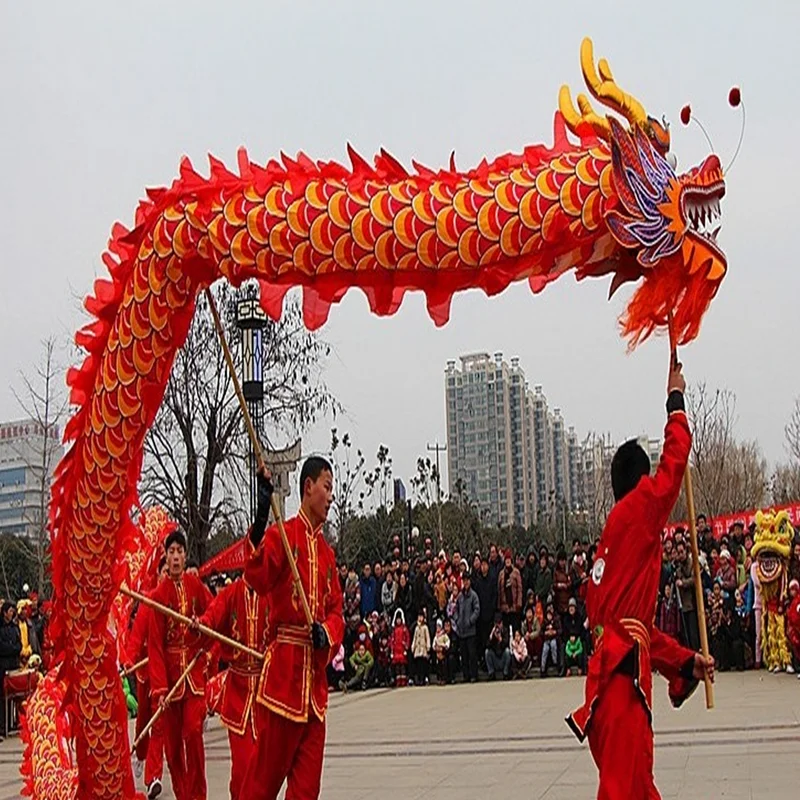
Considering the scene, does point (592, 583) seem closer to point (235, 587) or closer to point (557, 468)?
point (235, 587)

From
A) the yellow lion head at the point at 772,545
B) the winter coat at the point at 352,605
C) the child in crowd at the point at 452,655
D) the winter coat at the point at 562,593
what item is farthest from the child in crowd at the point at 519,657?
the yellow lion head at the point at 772,545

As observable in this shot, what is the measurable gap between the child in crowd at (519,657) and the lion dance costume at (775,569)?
3.09 metres

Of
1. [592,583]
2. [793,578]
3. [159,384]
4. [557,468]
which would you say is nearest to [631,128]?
[592,583]

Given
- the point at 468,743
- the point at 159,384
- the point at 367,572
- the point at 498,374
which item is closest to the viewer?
the point at 159,384

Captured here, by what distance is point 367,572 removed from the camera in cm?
Result: 1566

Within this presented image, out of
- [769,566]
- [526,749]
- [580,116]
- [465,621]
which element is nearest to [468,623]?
[465,621]

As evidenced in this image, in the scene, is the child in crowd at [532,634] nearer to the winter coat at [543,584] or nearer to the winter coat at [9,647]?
the winter coat at [543,584]

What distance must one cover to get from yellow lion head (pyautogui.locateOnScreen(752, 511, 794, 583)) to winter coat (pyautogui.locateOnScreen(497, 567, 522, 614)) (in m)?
3.03

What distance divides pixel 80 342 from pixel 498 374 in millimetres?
51043

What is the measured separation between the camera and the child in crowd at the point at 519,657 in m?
14.5

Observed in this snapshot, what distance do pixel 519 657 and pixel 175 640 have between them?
25.1 ft

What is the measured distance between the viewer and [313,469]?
5273mm

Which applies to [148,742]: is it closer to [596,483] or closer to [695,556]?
[695,556]

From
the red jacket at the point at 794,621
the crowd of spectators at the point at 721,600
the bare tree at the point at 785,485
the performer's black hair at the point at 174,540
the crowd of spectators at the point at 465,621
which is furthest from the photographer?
the bare tree at the point at 785,485
